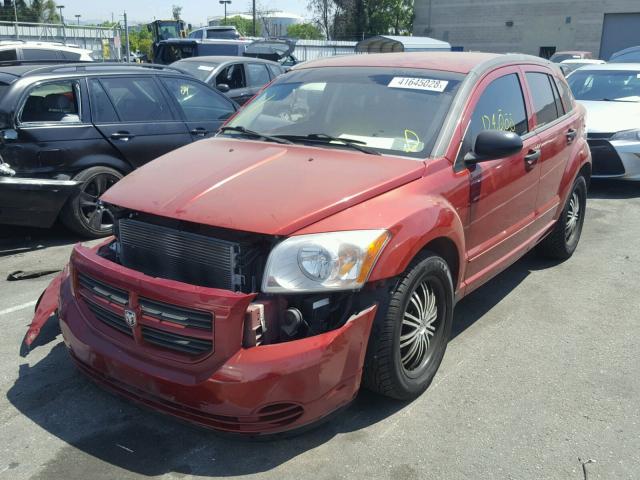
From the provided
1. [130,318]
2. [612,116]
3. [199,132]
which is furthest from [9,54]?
[130,318]

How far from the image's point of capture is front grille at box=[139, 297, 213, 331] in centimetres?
268

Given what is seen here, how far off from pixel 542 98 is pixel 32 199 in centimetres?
444

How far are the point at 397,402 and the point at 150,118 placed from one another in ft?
15.5

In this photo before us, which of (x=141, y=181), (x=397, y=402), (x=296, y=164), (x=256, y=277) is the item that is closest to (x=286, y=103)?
(x=296, y=164)

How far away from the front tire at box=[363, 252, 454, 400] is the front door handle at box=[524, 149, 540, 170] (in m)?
1.39

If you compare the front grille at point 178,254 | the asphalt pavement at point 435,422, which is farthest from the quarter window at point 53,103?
the front grille at point 178,254

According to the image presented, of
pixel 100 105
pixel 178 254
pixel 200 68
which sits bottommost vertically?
pixel 178 254

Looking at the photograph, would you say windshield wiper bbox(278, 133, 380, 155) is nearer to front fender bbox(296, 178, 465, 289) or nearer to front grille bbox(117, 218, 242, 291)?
front fender bbox(296, 178, 465, 289)

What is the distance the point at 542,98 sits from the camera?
16.2 ft

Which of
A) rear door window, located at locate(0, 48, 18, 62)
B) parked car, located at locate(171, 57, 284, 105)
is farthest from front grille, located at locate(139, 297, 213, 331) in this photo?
rear door window, located at locate(0, 48, 18, 62)

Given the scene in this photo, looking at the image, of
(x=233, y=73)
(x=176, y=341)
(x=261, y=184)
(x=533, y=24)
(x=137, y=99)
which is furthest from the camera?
(x=533, y=24)

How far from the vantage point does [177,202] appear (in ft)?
9.96

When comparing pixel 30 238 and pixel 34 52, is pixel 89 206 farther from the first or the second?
pixel 34 52

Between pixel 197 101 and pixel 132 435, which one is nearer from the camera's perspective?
pixel 132 435
